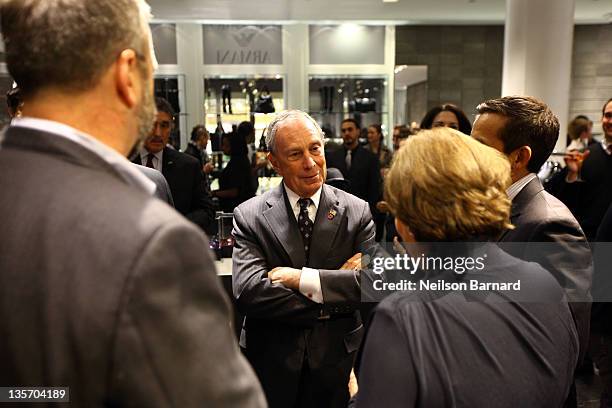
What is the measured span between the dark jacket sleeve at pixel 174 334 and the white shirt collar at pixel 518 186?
1286mm

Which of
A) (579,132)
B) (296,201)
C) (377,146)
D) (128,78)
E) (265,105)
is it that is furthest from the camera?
(265,105)

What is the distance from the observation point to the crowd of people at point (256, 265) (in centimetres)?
66

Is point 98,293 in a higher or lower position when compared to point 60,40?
lower

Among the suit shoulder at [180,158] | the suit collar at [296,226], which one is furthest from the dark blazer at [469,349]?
the suit shoulder at [180,158]

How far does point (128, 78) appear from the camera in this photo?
80cm

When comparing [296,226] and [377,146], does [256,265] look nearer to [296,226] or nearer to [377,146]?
[296,226]

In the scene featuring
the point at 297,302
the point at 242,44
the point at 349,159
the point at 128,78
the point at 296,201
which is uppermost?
the point at 242,44

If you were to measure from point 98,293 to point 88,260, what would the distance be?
45 millimetres

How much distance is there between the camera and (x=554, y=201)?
66.4 inches

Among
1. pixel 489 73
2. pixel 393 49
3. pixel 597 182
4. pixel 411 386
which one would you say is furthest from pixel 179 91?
pixel 411 386

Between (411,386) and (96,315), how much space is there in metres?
0.59

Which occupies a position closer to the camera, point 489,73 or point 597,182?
point 597,182

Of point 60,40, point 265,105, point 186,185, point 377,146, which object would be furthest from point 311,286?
point 265,105

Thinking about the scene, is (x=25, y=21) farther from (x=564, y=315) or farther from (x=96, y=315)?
(x=564, y=315)
